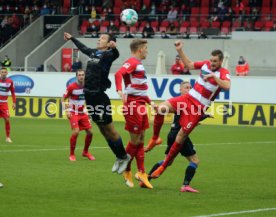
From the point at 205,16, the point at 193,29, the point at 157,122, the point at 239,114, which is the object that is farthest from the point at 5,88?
the point at 205,16

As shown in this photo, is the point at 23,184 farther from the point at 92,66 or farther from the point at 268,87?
the point at 268,87

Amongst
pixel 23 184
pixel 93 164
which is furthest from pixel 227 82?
pixel 93 164

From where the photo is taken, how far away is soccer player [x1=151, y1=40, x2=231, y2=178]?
12664 millimetres

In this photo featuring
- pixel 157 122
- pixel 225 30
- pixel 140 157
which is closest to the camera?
pixel 140 157

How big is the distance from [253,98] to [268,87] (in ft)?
2.20

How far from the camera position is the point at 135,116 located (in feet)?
43.1

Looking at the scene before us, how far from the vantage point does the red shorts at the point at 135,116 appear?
42.9 feet

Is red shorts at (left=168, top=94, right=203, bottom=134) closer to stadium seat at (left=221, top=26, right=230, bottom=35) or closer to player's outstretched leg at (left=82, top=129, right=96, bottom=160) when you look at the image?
player's outstretched leg at (left=82, top=129, right=96, bottom=160)

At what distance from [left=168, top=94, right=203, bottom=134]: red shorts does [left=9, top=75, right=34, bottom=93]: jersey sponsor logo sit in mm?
19739

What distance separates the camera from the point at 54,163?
17031mm

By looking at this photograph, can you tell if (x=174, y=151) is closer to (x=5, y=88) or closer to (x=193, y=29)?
(x=5, y=88)

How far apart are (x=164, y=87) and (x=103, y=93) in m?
17.5

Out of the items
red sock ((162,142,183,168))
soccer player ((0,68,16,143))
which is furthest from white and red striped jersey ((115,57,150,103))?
soccer player ((0,68,16,143))

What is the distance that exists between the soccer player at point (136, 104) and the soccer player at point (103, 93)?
0.84ft
